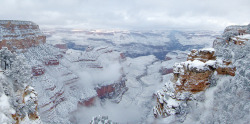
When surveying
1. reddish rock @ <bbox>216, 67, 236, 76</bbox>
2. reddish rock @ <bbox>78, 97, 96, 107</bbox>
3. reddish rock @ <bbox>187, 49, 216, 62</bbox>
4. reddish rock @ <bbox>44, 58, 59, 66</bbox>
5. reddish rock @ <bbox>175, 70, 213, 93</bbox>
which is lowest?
reddish rock @ <bbox>78, 97, 96, 107</bbox>

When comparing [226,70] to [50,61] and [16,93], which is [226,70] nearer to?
[16,93]

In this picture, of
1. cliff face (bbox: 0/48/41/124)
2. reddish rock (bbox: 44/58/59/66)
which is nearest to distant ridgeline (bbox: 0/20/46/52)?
reddish rock (bbox: 44/58/59/66)

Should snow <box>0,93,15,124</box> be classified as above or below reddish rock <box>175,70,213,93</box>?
below

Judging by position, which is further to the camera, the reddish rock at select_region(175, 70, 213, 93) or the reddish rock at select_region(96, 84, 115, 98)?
the reddish rock at select_region(96, 84, 115, 98)

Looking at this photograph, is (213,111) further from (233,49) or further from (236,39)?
(236,39)

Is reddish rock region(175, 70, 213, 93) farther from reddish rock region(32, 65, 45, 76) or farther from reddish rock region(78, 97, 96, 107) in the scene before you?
reddish rock region(32, 65, 45, 76)

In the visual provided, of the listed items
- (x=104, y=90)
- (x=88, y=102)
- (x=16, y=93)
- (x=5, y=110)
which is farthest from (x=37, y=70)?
(x=5, y=110)
